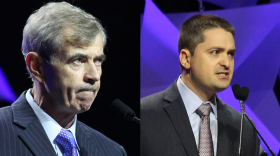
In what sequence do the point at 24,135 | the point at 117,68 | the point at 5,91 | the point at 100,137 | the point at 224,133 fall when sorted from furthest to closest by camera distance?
the point at 117,68
the point at 100,137
the point at 5,91
the point at 224,133
the point at 24,135

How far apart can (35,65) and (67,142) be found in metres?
0.49

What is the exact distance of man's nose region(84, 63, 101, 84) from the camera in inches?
79.4

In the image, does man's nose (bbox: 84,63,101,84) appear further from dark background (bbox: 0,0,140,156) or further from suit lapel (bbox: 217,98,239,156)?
suit lapel (bbox: 217,98,239,156)

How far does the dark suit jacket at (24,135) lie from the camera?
179 centimetres

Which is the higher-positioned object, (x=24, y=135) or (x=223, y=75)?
(x=223, y=75)

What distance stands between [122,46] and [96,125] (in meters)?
0.61

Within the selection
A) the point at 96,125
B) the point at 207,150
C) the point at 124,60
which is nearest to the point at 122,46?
the point at 124,60

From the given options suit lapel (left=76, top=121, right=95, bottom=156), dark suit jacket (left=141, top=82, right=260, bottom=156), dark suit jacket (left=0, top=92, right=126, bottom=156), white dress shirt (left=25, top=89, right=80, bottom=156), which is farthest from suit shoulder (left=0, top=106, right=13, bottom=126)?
dark suit jacket (left=141, top=82, right=260, bottom=156)

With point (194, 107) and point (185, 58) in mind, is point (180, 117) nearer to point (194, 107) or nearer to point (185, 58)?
point (194, 107)

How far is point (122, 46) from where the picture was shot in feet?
8.23

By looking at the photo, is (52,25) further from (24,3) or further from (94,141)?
(94,141)

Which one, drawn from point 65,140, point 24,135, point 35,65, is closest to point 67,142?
point 65,140

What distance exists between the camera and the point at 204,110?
1972 mm

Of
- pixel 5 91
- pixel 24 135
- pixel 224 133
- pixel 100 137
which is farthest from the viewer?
pixel 100 137
